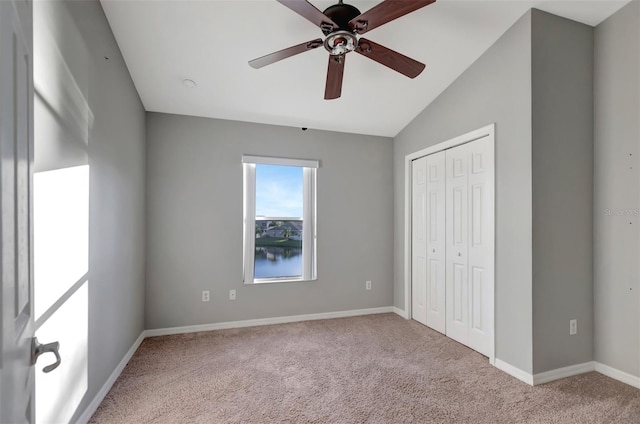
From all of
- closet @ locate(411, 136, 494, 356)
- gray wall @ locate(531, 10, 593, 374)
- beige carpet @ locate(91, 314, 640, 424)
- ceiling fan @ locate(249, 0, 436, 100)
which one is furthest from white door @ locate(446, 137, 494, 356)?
ceiling fan @ locate(249, 0, 436, 100)

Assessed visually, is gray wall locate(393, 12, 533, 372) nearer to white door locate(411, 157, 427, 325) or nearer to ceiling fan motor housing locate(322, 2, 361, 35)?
white door locate(411, 157, 427, 325)

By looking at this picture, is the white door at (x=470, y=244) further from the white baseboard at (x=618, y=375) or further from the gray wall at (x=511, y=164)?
the white baseboard at (x=618, y=375)

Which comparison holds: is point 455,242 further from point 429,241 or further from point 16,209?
point 16,209

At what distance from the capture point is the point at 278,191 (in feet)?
12.5

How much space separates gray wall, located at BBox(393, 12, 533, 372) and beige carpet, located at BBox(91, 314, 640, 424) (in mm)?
399

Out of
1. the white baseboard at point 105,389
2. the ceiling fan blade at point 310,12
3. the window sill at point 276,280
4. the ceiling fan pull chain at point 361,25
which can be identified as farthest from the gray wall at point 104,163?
the ceiling fan pull chain at point 361,25

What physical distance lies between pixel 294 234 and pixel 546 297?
256 cm

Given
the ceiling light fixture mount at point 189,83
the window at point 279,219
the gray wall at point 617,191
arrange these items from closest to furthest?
1. the gray wall at point 617,191
2. the ceiling light fixture mount at point 189,83
3. the window at point 279,219

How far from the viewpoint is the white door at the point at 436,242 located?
3.38 metres

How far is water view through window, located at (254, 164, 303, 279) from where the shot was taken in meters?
3.74

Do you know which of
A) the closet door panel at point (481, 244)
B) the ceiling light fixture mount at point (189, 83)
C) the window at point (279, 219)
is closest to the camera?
the closet door panel at point (481, 244)

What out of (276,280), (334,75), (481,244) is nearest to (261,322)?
(276,280)

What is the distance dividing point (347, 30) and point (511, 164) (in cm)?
169

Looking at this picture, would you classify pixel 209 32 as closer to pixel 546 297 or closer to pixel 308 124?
pixel 308 124
